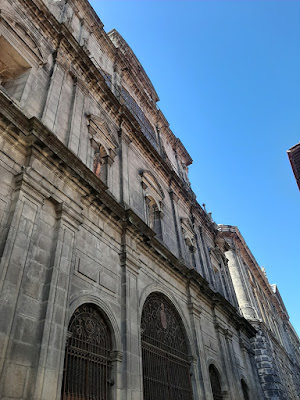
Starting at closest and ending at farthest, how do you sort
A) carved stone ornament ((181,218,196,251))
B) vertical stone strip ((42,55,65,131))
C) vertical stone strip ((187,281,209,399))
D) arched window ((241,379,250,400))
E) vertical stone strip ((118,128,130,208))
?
vertical stone strip ((42,55,65,131)), vertical stone strip ((187,281,209,399)), vertical stone strip ((118,128,130,208)), arched window ((241,379,250,400)), carved stone ornament ((181,218,196,251))

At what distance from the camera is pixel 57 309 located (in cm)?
584

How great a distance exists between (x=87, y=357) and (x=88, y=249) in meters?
2.20

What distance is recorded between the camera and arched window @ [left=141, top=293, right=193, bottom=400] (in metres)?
8.38

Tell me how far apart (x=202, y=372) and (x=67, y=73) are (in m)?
9.91

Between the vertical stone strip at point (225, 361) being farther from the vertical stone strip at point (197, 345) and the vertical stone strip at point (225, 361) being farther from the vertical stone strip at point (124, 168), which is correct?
the vertical stone strip at point (124, 168)

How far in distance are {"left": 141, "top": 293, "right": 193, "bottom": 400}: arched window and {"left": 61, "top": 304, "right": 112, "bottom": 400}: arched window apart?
1646 mm

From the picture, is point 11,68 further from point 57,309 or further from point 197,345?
point 197,345

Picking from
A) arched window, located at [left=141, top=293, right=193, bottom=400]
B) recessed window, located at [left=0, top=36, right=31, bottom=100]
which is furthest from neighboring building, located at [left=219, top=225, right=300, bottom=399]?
recessed window, located at [left=0, top=36, right=31, bottom=100]

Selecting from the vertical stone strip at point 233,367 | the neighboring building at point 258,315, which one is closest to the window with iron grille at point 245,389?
the vertical stone strip at point 233,367

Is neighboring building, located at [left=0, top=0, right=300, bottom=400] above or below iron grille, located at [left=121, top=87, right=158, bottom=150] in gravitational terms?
below

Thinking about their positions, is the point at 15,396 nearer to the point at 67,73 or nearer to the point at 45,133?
the point at 45,133

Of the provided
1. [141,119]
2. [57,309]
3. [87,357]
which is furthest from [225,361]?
[141,119]

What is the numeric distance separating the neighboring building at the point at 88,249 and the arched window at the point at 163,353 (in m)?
0.05

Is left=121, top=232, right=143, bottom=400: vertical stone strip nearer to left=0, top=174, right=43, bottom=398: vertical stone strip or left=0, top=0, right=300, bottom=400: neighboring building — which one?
left=0, top=0, right=300, bottom=400: neighboring building
